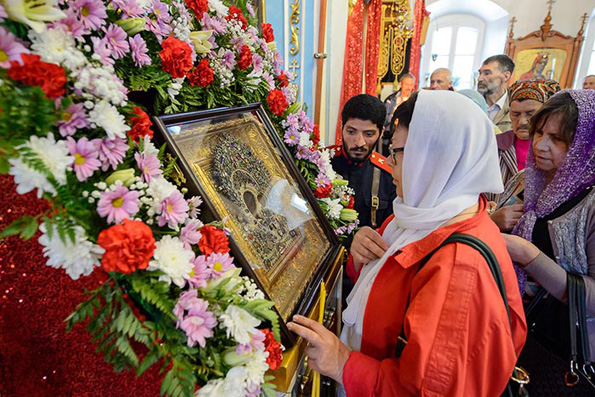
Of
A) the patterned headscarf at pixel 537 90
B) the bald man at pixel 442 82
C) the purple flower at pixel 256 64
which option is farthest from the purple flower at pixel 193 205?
the bald man at pixel 442 82

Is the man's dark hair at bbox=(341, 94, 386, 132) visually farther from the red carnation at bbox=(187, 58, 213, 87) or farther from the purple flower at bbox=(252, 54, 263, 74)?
the red carnation at bbox=(187, 58, 213, 87)

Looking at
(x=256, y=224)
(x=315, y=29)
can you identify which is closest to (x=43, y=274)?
(x=256, y=224)

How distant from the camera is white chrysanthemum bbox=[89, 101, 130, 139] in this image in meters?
0.65

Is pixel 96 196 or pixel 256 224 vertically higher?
pixel 96 196

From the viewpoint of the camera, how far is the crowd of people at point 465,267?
905mm

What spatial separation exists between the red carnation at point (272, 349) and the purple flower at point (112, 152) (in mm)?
533

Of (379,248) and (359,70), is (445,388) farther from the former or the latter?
(359,70)

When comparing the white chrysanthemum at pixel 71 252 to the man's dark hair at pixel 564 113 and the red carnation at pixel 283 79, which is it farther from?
the man's dark hair at pixel 564 113

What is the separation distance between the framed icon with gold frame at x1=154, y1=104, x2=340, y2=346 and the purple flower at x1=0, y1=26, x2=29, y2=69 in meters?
0.36


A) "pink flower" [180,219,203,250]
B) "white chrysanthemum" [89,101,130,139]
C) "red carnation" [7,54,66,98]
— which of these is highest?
"red carnation" [7,54,66,98]

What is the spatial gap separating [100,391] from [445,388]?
0.94 meters

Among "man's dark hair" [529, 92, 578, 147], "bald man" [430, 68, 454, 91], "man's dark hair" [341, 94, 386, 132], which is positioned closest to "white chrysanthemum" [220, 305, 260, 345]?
"man's dark hair" [529, 92, 578, 147]

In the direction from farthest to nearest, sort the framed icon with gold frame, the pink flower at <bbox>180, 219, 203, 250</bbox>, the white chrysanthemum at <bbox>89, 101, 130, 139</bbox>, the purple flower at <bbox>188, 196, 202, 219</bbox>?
the framed icon with gold frame, the purple flower at <bbox>188, 196, 202, 219</bbox>, the pink flower at <bbox>180, 219, 203, 250</bbox>, the white chrysanthemum at <bbox>89, 101, 130, 139</bbox>

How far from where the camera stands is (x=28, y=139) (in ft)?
1.86
